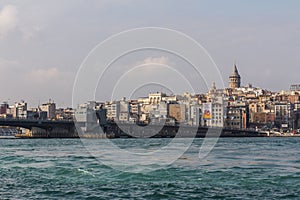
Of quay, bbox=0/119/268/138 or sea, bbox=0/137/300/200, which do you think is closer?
sea, bbox=0/137/300/200

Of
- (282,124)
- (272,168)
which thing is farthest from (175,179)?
(282,124)

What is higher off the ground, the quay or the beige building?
the beige building

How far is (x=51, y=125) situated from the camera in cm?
11900

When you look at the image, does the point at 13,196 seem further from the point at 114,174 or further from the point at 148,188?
the point at 114,174

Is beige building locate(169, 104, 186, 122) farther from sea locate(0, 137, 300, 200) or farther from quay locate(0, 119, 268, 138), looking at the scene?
sea locate(0, 137, 300, 200)

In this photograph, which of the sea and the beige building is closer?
the sea

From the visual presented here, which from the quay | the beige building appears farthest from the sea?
the beige building

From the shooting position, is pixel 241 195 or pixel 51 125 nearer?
pixel 241 195

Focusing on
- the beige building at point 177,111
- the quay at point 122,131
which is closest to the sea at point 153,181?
the quay at point 122,131

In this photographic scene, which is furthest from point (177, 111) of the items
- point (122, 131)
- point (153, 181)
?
point (153, 181)

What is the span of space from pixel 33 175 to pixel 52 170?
233 centimetres

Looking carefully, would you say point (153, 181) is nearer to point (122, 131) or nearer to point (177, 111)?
point (122, 131)

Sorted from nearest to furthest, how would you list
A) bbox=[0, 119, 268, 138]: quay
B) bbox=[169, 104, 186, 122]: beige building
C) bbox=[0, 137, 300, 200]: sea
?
bbox=[0, 137, 300, 200]: sea → bbox=[0, 119, 268, 138]: quay → bbox=[169, 104, 186, 122]: beige building

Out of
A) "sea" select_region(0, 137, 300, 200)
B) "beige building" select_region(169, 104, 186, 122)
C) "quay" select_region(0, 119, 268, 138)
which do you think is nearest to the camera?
"sea" select_region(0, 137, 300, 200)
